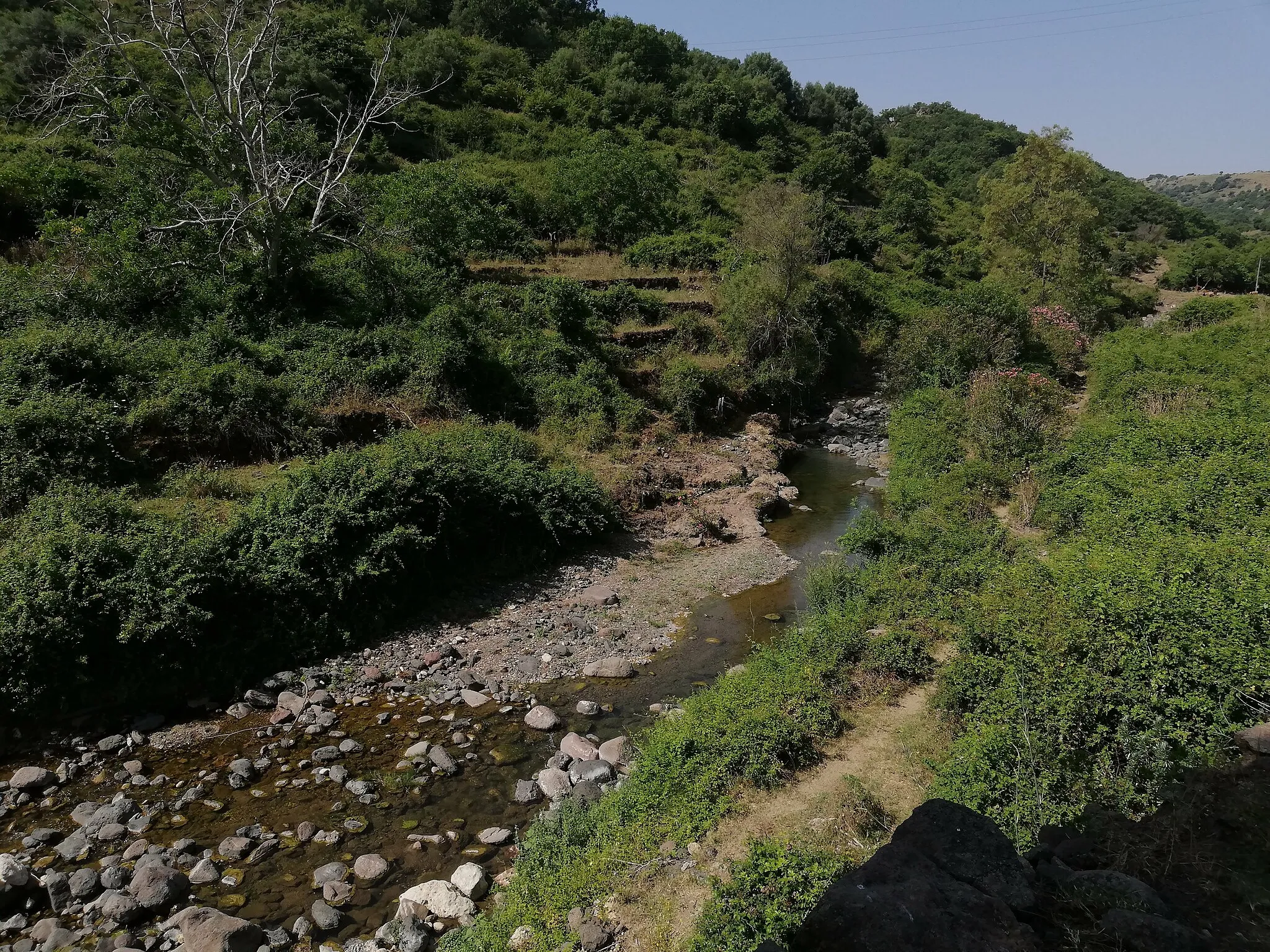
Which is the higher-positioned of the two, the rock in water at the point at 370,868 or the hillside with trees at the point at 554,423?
the hillside with trees at the point at 554,423

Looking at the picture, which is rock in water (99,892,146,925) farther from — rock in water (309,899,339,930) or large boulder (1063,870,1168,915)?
large boulder (1063,870,1168,915)

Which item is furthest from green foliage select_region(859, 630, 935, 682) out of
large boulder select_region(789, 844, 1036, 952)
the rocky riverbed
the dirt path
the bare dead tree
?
the bare dead tree

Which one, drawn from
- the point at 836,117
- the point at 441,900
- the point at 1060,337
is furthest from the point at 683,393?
the point at 836,117

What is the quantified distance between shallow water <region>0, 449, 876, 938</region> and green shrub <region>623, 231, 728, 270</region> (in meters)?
22.4

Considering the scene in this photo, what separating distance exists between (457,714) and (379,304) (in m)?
13.4

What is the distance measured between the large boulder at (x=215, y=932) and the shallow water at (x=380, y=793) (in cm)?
38

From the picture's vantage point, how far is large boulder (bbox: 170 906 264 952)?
5.69 meters

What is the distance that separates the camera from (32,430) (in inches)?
445

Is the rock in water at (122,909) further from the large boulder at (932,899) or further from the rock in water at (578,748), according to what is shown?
the large boulder at (932,899)

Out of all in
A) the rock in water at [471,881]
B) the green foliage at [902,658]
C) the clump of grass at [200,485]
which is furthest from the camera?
the clump of grass at [200,485]

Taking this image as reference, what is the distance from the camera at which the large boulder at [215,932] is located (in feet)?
18.7

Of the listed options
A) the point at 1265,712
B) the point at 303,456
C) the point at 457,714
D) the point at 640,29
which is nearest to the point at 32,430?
the point at 303,456

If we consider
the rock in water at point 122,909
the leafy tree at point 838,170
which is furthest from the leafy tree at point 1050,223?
the rock in water at point 122,909

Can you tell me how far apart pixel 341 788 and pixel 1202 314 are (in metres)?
35.5
